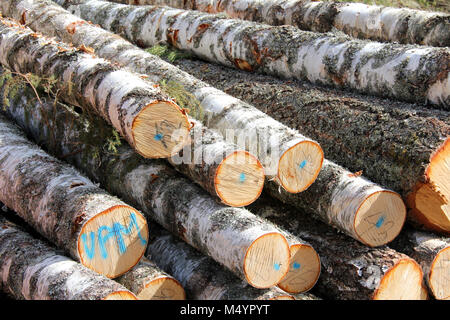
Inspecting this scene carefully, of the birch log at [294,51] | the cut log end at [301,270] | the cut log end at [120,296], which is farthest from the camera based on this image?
the birch log at [294,51]

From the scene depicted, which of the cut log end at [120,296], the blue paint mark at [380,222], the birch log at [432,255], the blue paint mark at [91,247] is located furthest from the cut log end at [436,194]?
the blue paint mark at [91,247]

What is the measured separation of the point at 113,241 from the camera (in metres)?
3.40

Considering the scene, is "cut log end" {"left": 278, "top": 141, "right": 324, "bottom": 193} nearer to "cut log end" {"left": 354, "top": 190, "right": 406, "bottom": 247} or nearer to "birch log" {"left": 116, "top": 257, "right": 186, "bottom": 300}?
"cut log end" {"left": 354, "top": 190, "right": 406, "bottom": 247}

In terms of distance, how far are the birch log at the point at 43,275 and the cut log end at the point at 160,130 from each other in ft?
3.02

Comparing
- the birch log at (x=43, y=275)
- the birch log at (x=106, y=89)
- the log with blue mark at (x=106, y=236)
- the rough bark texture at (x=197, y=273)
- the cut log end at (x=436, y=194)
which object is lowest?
the rough bark texture at (x=197, y=273)

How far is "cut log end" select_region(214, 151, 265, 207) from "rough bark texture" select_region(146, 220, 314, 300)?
1.68 ft

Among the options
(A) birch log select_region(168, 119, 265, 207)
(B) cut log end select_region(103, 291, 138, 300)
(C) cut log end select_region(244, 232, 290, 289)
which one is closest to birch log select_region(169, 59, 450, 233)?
(A) birch log select_region(168, 119, 265, 207)

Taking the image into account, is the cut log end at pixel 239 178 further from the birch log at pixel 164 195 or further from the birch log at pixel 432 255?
the birch log at pixel 432 255

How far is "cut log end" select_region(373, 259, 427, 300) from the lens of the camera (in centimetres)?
350

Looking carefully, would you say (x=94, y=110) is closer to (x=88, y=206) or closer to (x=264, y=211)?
(x=88, y=206)

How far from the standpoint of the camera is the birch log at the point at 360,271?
3504 mm

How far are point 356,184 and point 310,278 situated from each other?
76cm

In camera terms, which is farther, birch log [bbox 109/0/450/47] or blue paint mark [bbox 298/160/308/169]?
birch log [bbox 109/0/450/47]
